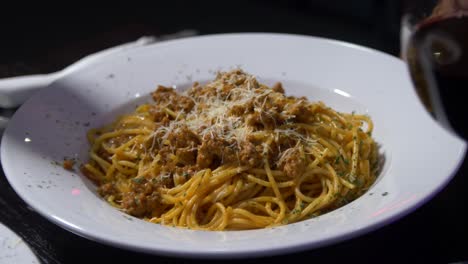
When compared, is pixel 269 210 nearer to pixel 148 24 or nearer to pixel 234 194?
pixel 234 194

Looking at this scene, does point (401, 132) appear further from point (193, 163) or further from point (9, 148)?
point (9, 148)

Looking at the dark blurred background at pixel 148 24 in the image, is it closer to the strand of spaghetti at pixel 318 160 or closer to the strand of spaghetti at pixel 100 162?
the strand of spaghetti at pixel 100 162

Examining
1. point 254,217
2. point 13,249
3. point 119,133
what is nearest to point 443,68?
point 254,217

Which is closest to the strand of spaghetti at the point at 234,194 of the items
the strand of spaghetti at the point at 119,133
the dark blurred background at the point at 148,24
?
the strand of spaghetti at the point at 119,133

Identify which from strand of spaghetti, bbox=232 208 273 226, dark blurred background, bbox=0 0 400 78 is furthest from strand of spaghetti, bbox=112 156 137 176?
dark blurred background, bbox=0 0 400 78

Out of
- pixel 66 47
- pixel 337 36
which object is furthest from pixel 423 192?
pixel 66 47

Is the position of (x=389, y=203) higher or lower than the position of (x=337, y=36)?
higher

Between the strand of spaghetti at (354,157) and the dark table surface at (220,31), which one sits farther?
the strand of spaghetti at (354,157)
